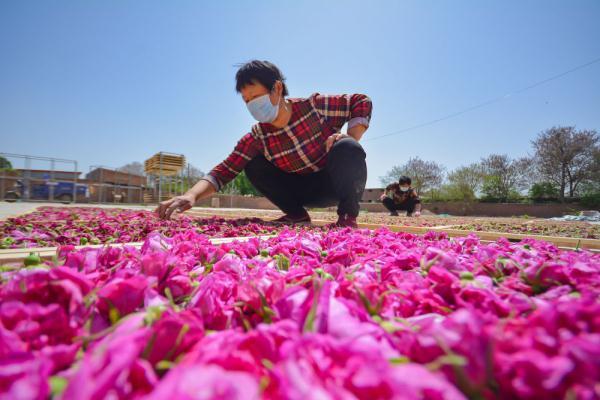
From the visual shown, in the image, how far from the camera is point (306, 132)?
291 centimetres

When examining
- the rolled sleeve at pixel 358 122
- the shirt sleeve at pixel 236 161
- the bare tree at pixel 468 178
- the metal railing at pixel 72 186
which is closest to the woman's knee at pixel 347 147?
the rolled sleeve at pixel 358 122

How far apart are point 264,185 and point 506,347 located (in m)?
3.07

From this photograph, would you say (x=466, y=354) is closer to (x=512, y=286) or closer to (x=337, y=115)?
(x=512, y=286)

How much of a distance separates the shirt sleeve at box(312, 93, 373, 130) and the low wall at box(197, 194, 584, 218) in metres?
14.7

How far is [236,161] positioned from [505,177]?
84.3ft

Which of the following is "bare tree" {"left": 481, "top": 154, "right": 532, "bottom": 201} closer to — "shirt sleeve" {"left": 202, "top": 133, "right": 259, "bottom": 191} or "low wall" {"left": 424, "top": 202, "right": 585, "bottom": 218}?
"low wall" {"left": 424, "top": 202, "right": 585, "bottom": 218}

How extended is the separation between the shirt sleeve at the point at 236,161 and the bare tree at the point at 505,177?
2376 centimetres

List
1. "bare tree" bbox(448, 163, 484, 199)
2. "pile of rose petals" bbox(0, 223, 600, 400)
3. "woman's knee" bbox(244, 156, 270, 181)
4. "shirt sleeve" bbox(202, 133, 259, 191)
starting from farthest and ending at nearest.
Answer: "bare tree" bbox(448, 163, 484, 199) → "woman's knee" bbox(244, 156, 270, 181) → "shirt sleeve" bbox(202, 133, 259, 191) → "pile of rose petals" bbox(0, 223, 600, 400)

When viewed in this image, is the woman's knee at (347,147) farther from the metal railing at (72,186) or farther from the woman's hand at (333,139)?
the metal railing at (72,186)

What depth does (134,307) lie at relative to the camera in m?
0.57

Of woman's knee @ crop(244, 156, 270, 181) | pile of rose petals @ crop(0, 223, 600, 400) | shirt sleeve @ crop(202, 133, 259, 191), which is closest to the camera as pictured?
pile of rose petals @ crop(0, 223, 600, 400)

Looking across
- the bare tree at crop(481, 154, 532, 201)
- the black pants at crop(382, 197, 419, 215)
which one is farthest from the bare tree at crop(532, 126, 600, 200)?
the black pants at crop(382, 197, 419, 215)

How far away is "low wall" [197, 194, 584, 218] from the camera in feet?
50.4

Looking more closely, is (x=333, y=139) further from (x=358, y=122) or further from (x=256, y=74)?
(x=256, y=74)
